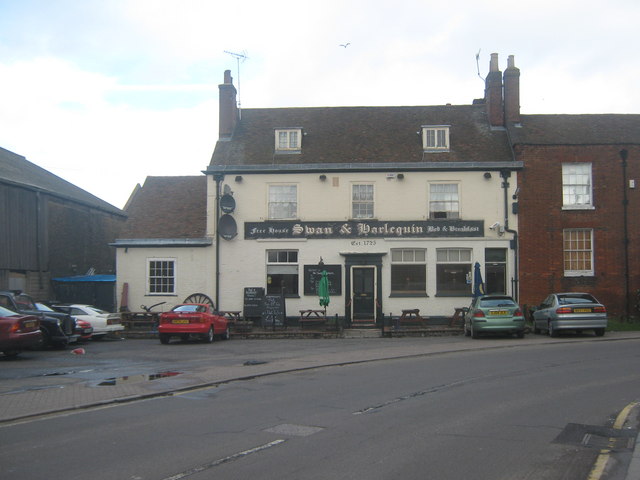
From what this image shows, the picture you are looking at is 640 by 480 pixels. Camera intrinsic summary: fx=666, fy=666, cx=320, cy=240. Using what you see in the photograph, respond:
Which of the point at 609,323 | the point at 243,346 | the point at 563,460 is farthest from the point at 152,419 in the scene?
the point at 609,323

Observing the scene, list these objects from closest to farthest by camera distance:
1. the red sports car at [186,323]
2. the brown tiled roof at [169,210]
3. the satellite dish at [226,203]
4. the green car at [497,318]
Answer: the green car at [497,318]
the red sports car at [186,323]
the satellite dish at [226,203]
the brown tiled roof at [169,210]

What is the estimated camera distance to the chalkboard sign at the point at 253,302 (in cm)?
2738

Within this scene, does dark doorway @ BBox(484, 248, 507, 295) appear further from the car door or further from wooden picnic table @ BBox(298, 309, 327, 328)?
wooden picnic table @ BBox(298, 309, 327, 328)

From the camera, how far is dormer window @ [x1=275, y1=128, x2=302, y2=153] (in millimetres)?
29031

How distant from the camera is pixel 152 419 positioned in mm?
9219

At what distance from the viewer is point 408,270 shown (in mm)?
27656

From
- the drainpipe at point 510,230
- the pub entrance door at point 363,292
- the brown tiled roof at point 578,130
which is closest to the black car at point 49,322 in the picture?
the pub entrance door at point 363,292

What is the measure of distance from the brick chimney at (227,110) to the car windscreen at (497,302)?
13.9 metres

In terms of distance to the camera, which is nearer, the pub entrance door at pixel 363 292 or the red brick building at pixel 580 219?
the red brick building at pixel 580 219

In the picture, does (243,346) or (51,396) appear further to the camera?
(243,346)

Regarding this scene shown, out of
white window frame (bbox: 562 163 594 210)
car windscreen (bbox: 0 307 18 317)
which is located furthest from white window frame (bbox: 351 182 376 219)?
car windscreen (bbox: 0 307 18 317)

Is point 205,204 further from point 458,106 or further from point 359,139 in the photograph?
point 458,106

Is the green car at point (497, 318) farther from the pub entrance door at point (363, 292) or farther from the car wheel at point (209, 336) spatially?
the car wheel at point (209, 336)

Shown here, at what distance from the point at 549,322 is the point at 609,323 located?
194 inches
